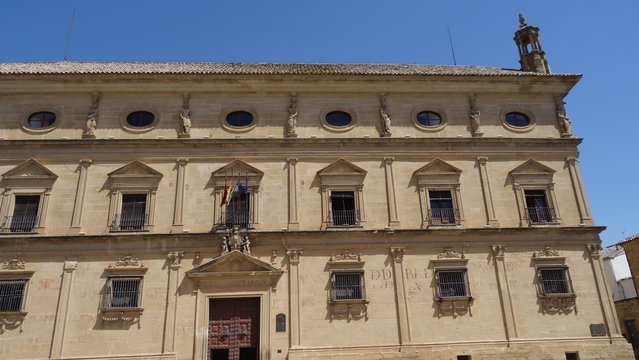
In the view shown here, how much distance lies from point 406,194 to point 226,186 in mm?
7836

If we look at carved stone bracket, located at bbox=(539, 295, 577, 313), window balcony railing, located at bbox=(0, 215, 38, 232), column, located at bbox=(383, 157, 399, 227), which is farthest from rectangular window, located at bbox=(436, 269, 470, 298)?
window balcony railing, located at bbox=(0, 215, 38, 232)

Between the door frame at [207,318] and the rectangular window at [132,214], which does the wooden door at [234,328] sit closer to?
the door frame at [207,318]

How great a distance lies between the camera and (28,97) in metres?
21.8

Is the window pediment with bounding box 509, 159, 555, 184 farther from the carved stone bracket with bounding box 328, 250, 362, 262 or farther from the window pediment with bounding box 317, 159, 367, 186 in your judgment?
the carved stone bracket with bounding box 328, 250, 362, 262

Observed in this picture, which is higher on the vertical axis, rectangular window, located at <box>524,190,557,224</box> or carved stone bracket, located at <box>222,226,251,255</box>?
rectangular window, located at <box>524,190,557,224</box>

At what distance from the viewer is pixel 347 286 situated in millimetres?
19453

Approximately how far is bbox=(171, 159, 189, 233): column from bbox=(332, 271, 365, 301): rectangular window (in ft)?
22.0

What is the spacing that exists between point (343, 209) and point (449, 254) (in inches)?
190

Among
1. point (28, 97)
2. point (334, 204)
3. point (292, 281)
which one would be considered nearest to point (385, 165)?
point (334, 204)

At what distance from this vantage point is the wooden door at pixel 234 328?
60.6ft

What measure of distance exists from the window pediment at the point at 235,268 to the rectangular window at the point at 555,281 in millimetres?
→ 11044

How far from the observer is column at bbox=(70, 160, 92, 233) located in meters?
19.5

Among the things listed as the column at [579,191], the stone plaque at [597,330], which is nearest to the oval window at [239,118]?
the column at [579,191]

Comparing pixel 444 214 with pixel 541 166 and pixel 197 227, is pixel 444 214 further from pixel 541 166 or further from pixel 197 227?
pixel 197 227
